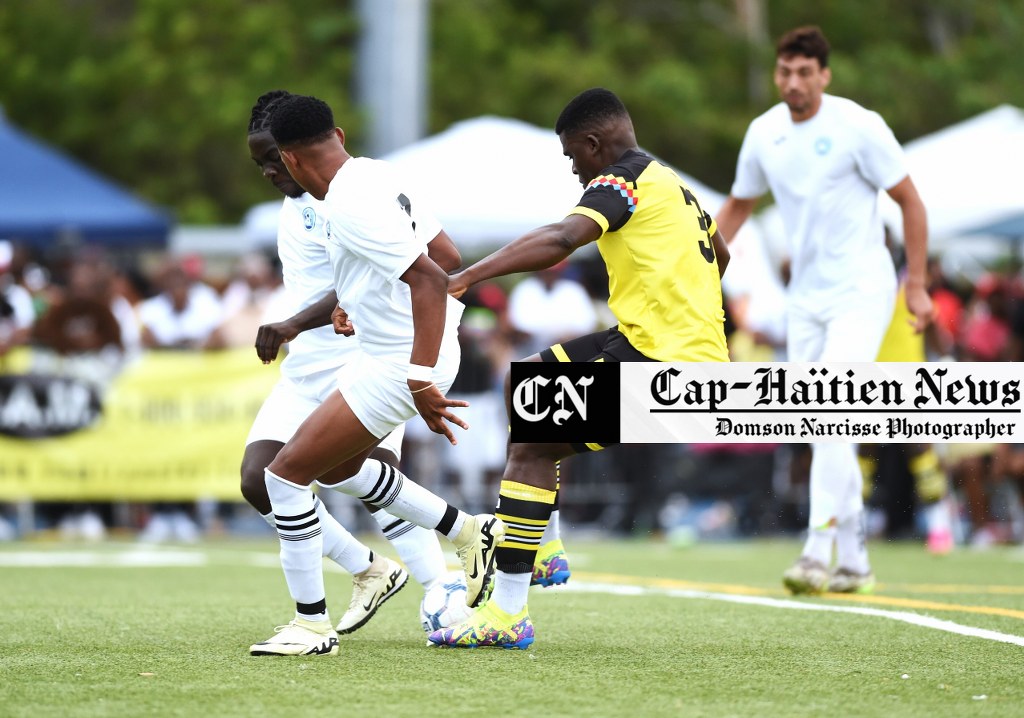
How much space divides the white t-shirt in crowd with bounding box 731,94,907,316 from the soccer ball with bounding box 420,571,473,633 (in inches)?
112

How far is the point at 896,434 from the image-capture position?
5902 mm

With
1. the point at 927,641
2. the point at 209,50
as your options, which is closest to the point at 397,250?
the point at 927,641

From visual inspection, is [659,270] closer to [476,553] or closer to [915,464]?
[476,553]

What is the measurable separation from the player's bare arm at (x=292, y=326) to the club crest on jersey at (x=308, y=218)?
335mm

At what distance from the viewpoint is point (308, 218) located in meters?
7.78

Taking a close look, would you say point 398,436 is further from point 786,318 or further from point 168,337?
point 168,337

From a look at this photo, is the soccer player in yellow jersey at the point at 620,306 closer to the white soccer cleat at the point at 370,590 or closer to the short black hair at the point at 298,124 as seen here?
the white soccer cleat at the point at 370,590

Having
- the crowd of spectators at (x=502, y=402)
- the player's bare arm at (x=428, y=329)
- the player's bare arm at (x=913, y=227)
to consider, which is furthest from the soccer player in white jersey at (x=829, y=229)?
the crowd of spectators at (x=502, y=402)

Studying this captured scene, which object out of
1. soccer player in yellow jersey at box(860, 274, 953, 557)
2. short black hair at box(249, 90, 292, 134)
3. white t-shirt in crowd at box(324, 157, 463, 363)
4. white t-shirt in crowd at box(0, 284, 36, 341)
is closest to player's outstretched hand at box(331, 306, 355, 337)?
white t-shirt in crowd at box(324, 157, 463, 363)

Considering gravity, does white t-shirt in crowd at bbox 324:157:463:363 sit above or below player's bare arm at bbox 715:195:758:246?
below

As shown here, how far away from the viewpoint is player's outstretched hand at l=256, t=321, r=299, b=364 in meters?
7.28

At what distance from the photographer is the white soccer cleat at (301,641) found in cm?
665

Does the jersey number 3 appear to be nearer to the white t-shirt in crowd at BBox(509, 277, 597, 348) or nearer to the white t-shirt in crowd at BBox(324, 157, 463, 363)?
the white t-shirt in crowd at BBox(324, 157, 463, 363)

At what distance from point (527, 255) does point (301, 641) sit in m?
1.71
